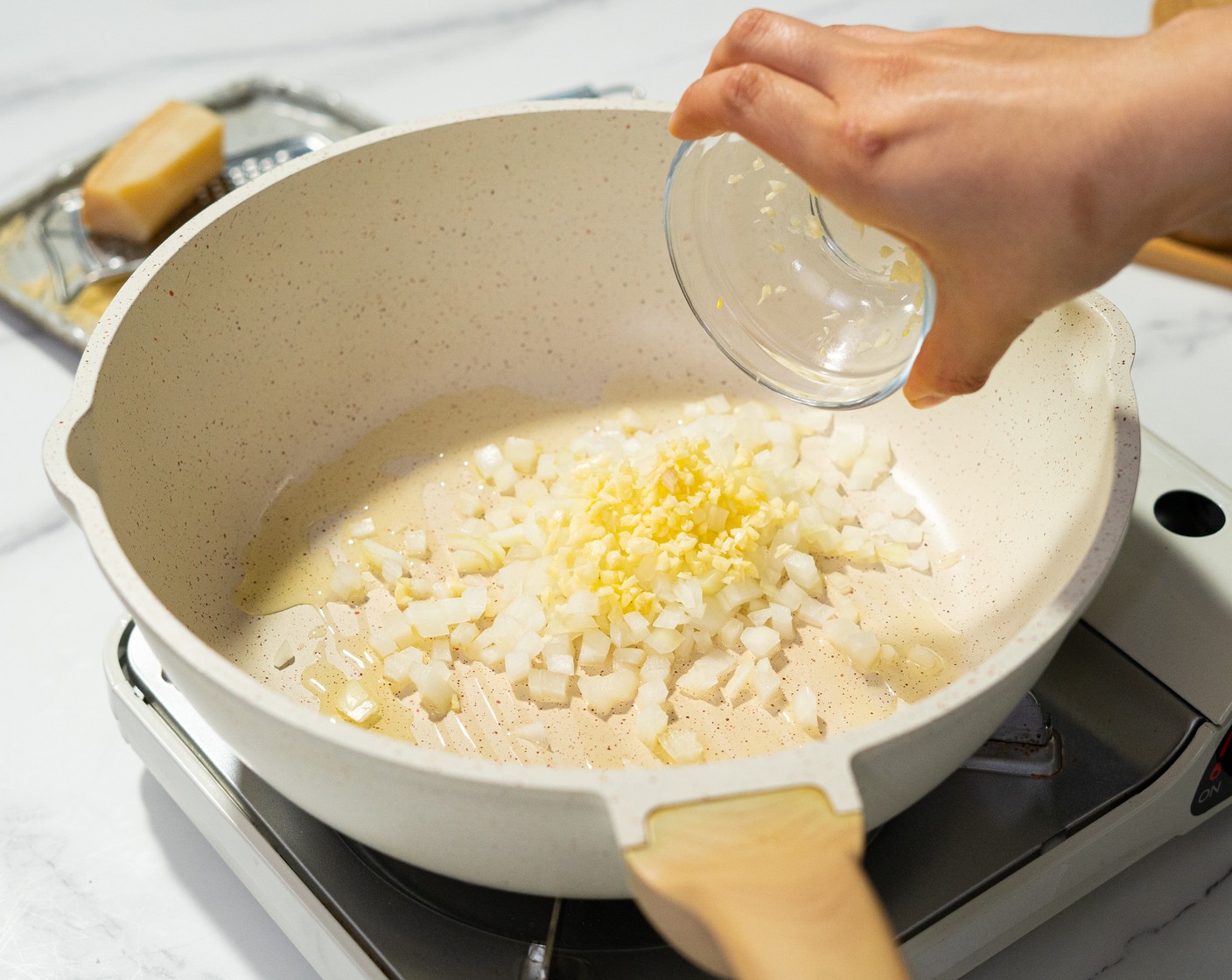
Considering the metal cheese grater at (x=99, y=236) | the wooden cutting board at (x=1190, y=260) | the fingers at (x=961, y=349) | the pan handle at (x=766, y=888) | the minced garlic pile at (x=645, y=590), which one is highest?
the fingers at (x=961, y=349)

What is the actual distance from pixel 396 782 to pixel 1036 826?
14.9 inches

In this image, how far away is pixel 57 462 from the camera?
0.56 metres

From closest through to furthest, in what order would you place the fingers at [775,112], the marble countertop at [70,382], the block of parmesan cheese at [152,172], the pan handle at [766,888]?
the pan handle at [766,888], the fingers at [775,112], the marble countertop at [70,382], the block of parmesan cheese at [152,172]

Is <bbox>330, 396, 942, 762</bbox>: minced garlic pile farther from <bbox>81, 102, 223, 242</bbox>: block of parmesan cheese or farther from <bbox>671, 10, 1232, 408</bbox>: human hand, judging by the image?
<bbox>81, 102, 223, 242</bbox>: block of parmesan cheese

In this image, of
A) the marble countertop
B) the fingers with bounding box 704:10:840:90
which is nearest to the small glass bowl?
the fingers with bounding box 704:10:840:90

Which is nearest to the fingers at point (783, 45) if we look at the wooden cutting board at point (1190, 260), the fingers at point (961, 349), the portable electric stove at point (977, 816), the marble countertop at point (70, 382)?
the fingers at point (961, 349)

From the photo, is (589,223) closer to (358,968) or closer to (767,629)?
(767,629)

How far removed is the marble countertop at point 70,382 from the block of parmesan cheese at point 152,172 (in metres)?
0.13

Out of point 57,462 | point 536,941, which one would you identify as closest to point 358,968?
point 536,941

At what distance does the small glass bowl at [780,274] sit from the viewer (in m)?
0.76

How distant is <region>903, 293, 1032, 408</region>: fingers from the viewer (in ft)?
1.73

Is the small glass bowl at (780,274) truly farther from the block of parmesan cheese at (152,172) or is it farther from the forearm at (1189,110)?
the block of parmesan cheese at (152,172)

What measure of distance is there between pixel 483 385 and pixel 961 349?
48cm

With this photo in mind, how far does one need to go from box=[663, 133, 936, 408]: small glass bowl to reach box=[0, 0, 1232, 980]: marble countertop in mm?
360
